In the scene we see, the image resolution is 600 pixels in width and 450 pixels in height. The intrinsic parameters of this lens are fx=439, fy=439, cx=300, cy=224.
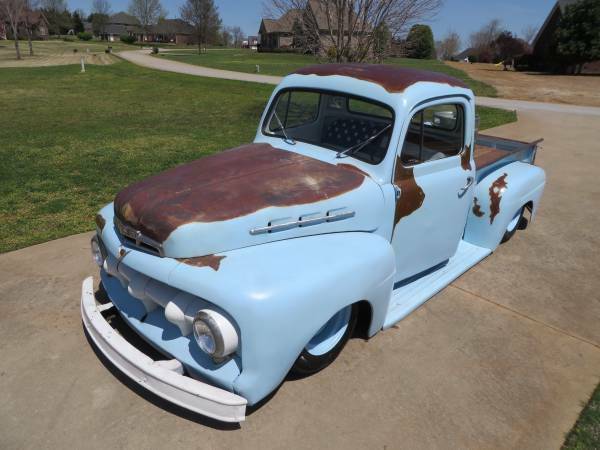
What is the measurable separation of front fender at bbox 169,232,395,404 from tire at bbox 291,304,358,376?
0.23m

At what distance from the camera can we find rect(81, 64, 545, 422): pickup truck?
2.18 metres

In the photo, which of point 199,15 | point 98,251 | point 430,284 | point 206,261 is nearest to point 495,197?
point 430,284

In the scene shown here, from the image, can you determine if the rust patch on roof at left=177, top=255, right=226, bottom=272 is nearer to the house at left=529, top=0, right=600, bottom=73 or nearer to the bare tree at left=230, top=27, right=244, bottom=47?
the house at left=529, top=0, right=600, bottom=73

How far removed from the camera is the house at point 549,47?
29.9 meters

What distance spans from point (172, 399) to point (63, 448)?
2.13 ft

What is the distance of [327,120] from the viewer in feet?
12.1

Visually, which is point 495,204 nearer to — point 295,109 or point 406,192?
point 406,192

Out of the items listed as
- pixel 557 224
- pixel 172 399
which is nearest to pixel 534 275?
pixel 557 224

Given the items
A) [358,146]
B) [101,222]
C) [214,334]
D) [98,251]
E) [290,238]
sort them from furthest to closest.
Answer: [358,146]
[98,251]
[101,222]
[290,238]
[214,334]

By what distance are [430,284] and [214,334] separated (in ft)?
6.98

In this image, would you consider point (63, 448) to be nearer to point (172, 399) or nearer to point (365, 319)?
point (172, 399)

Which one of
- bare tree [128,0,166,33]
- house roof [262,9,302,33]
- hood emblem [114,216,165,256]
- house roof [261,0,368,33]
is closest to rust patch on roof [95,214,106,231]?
hood emblem [114,216,165,256]

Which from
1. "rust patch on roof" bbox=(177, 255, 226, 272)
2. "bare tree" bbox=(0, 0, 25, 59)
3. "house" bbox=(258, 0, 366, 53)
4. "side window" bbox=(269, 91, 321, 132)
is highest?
"bare tree" bbox=(0, 0, 25, 59)

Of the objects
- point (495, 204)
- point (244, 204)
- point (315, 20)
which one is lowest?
point (495, 204)
